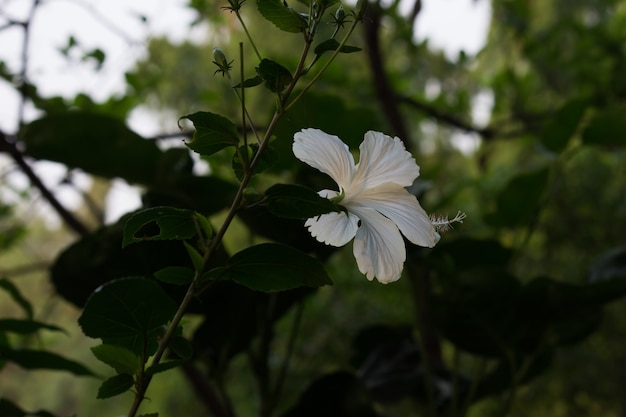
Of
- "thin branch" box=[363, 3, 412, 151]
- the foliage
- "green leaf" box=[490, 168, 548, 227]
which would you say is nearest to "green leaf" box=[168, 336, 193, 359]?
the foliage

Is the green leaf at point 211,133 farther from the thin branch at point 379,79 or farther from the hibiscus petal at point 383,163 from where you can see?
the thin branch at point 379,79

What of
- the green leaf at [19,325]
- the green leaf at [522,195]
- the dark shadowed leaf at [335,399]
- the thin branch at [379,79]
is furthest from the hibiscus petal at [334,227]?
the thin branch at [379,79]

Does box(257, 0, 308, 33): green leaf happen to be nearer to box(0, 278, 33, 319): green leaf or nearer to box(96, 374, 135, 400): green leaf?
box(96, 374, 135, 400): green leaf

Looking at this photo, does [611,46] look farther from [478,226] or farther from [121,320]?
[121,320]

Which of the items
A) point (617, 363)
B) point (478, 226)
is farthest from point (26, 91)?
point (617, 363)

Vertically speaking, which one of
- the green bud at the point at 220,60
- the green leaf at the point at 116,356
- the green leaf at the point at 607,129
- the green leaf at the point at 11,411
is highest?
the green bud at the point at 220,60

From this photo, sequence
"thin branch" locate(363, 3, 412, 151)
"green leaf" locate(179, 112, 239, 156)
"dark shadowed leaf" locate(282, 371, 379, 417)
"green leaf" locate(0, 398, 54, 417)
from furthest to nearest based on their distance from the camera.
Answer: "thin branch" locate(363, 3, 412, 151)
"dark shadowed leaf" locate(282, 371, 379, 417)
"green leaf" locate(0, 398, 54, 417)
"green leaf" locate(179, 112, 239, 156)

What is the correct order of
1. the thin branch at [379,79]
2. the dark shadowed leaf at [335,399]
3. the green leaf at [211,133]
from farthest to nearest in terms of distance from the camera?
the thin branch at [379,79] → the dark shadowed leaf at [335,399] → the green leaf at [211,133]
